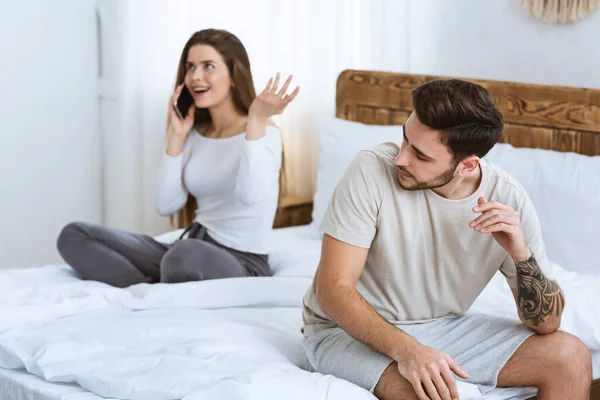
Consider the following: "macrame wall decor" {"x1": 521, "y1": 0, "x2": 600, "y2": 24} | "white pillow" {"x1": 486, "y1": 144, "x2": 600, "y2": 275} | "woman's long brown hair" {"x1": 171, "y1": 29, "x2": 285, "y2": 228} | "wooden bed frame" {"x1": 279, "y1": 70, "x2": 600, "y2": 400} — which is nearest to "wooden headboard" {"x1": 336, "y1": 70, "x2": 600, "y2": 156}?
"wooden bed frame" {"x1": 279, "y1": 70, "x2": 600, "y2": 400}

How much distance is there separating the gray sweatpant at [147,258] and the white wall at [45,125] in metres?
1.19

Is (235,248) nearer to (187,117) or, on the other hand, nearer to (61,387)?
(187,117)

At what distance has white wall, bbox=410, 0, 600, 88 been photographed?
286 centimetres

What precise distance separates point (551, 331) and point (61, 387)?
949mm

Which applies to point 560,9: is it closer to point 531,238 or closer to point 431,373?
point 531,238

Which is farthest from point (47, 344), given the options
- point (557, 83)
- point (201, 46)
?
point (557, 83)

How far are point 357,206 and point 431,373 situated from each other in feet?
1.13

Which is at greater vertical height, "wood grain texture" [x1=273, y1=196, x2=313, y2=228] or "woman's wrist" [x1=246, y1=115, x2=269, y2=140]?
"woman's wrist" [x1=246, y1=115, x2=269, y2=140]

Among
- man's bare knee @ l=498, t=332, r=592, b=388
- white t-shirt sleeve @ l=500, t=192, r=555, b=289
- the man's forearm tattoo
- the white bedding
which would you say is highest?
white t-shirt sleeve @ l=500, t=192, r=555, b=289

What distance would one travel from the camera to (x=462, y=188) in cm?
192

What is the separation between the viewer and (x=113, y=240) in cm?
275

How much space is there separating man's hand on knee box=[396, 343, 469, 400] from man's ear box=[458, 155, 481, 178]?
1.14 feet

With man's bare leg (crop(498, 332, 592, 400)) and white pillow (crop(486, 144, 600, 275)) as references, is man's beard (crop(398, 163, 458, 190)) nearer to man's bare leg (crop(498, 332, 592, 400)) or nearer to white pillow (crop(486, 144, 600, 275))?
man's bare leg (crop(498, 332, 592, 400))

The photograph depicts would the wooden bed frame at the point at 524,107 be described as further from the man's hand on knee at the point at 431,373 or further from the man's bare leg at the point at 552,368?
the man's hand on knee at the point at 431,373
